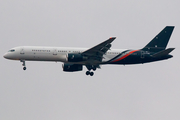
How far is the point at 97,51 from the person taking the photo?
66625 millimetres

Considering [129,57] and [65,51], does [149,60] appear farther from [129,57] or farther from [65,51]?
[65,51]

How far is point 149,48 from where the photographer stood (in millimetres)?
70125

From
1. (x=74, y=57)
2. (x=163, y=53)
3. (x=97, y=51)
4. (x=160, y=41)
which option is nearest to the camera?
(x=74, y=57)

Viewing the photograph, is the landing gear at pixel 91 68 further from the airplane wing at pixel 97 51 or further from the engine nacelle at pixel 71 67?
the airplane wing at pixel 97 51

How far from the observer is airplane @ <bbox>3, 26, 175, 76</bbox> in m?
66.5

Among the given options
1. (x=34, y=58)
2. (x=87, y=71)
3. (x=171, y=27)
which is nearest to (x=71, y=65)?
(x=87, y=71)

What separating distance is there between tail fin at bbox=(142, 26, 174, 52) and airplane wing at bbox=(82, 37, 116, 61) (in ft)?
26.5

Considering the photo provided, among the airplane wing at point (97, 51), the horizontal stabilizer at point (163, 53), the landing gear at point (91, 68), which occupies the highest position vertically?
the airplane wing at point (97, 51)

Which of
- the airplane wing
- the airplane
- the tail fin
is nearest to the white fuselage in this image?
the airplane

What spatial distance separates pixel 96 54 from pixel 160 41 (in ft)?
39.9

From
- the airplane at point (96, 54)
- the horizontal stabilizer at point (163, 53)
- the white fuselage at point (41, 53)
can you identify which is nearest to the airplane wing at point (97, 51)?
the airplane at point (96, 54)

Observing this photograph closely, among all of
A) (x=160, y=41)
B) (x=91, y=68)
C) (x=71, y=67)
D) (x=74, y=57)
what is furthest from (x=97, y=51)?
(x=160, y=41)

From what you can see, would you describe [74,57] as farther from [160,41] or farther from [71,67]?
[160,41]

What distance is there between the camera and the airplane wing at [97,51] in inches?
2574
